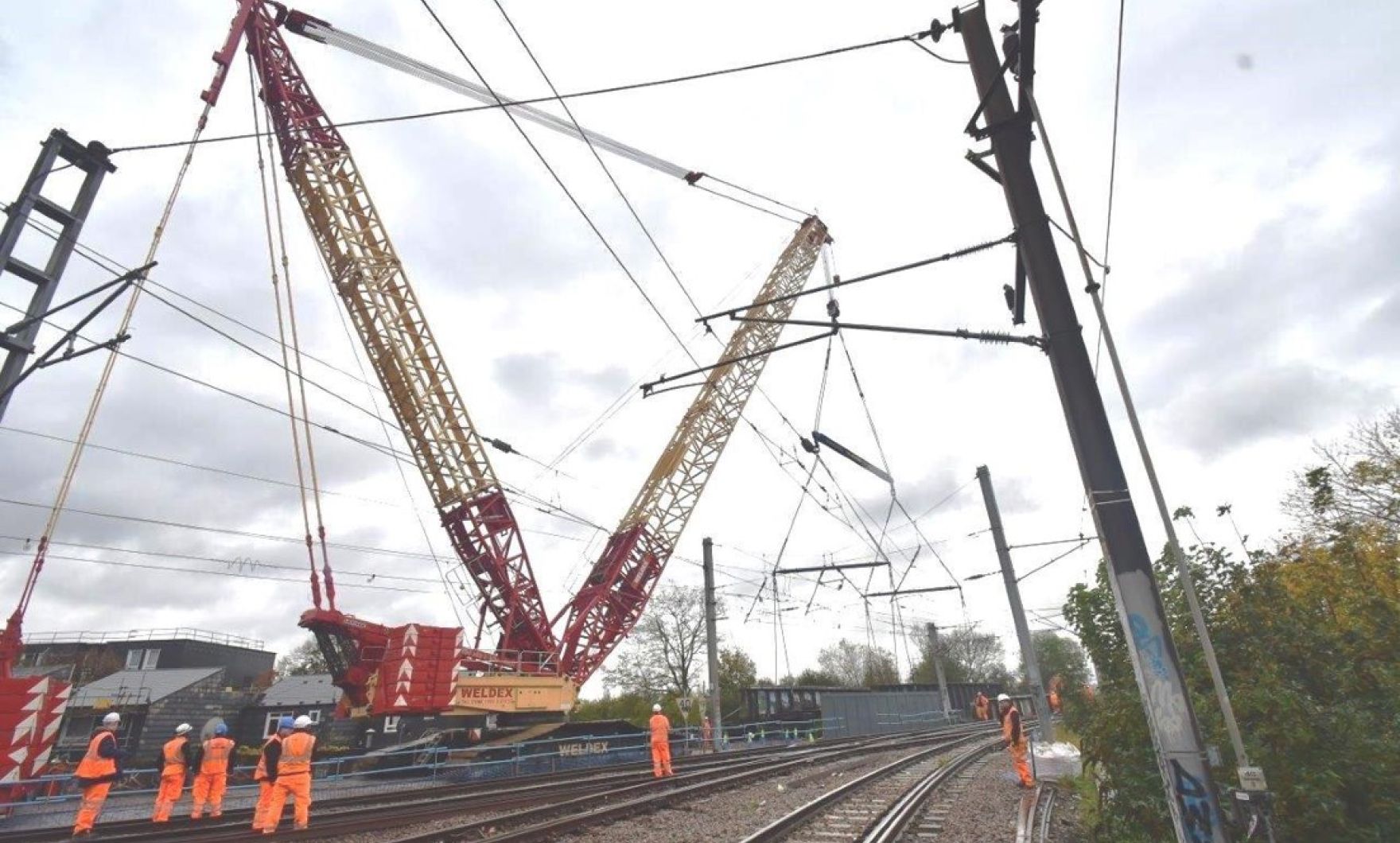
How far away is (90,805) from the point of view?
8.85 metres

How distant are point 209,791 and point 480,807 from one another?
4.32 m

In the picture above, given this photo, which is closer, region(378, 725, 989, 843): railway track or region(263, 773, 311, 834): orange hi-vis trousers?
region(378, 725, 989, 843): railway track

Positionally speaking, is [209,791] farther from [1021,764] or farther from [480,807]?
[1021,764]

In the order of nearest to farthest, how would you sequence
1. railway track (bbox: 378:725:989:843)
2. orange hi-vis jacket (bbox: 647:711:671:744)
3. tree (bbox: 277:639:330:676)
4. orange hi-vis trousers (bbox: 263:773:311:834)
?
railway track (bbox: 378:725:989:843)
orange hi-vis trousers (bbox: 263:773:311:834)
orange hi-vis jacket (bbox: 647:711:671:744)
tree (bbox: 277:639:330:676)

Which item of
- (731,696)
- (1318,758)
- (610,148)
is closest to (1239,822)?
(1318,758)

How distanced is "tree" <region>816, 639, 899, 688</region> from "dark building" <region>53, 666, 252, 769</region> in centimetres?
5666

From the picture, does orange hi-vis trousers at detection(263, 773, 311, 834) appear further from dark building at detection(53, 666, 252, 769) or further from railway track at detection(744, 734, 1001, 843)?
dark building at detection(53, 666, 252, 769)

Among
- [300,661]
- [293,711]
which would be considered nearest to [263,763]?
[293,711]

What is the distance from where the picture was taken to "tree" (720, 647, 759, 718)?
39.3m

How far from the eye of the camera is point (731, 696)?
39.8 metres

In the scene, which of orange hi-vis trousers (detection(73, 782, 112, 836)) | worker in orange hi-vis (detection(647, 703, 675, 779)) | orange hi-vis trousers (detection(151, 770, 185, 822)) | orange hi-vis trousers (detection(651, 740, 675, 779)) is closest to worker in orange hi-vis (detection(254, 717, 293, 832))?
orange hi-vis trousers (detection(73, 782, 112, 836))

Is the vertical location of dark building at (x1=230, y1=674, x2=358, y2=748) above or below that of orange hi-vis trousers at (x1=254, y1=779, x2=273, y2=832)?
above

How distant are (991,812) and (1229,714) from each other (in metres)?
6.75

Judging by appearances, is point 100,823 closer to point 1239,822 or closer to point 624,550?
point 1239,822
